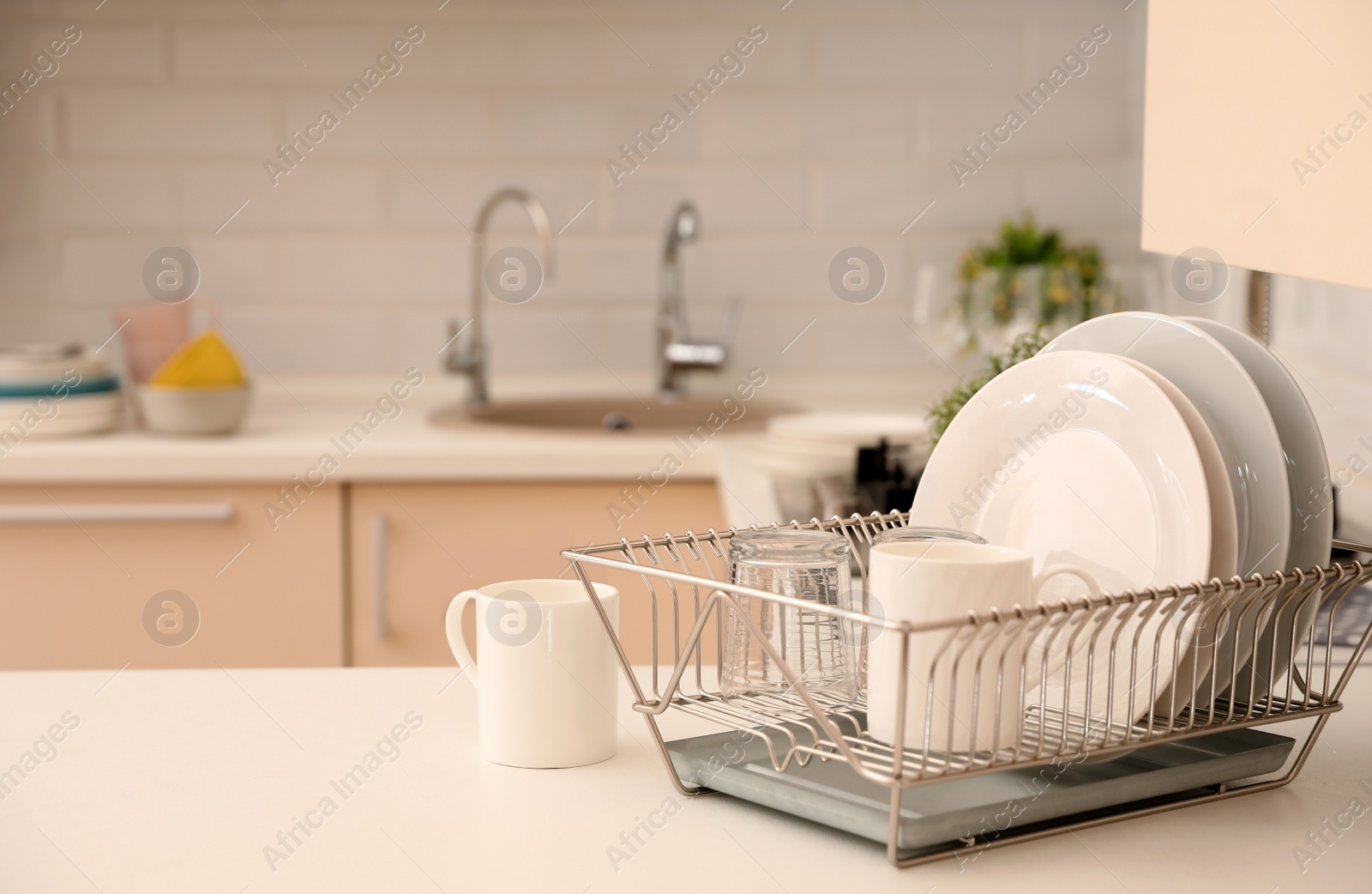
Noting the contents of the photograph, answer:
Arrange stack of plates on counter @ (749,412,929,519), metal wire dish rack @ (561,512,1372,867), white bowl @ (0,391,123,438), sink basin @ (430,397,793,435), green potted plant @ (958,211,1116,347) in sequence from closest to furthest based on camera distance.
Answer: metal wire dish rack @ (561,512,1372,867) < stack of plates on counter @ (749,412,929,519) < white bowl @ (0,391,123,438) < green potted plant @ (958,211,1116,347) < sink basin @ (430,397,793,435)

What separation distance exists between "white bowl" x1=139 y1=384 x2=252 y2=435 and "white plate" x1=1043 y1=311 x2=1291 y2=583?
146 cm

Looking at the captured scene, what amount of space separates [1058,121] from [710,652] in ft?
4.29

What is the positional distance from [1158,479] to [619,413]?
167 cm

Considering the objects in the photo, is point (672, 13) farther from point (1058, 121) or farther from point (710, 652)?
point (710, 652)

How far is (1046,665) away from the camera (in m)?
0.63

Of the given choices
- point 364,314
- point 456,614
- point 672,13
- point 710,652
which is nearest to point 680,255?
point 672,13

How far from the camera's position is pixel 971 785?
65cm

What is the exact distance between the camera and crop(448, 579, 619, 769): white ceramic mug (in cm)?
74

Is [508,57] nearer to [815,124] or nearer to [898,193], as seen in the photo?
[815,124]

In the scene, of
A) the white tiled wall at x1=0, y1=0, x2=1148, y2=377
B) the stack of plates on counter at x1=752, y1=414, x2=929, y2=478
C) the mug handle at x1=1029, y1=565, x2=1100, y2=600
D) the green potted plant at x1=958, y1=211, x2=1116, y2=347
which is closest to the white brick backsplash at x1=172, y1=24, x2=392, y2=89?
the white tiled wall at x1=0, y1=0, x2=1148, y2=377

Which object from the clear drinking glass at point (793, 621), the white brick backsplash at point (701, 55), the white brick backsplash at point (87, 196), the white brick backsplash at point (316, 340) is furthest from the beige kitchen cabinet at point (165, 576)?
the clear drinking glass at point (793, 621)

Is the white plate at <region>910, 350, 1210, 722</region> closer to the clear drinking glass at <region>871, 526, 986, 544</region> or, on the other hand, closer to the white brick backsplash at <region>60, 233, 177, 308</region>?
the clear drinking glass at <region>871, 526, 986, 544</region>

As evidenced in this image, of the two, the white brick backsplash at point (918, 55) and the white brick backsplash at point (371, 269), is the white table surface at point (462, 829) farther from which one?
the white brick backsplash at point (918, 55)

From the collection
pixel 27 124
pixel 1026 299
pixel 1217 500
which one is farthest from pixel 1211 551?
pixel 27 124
